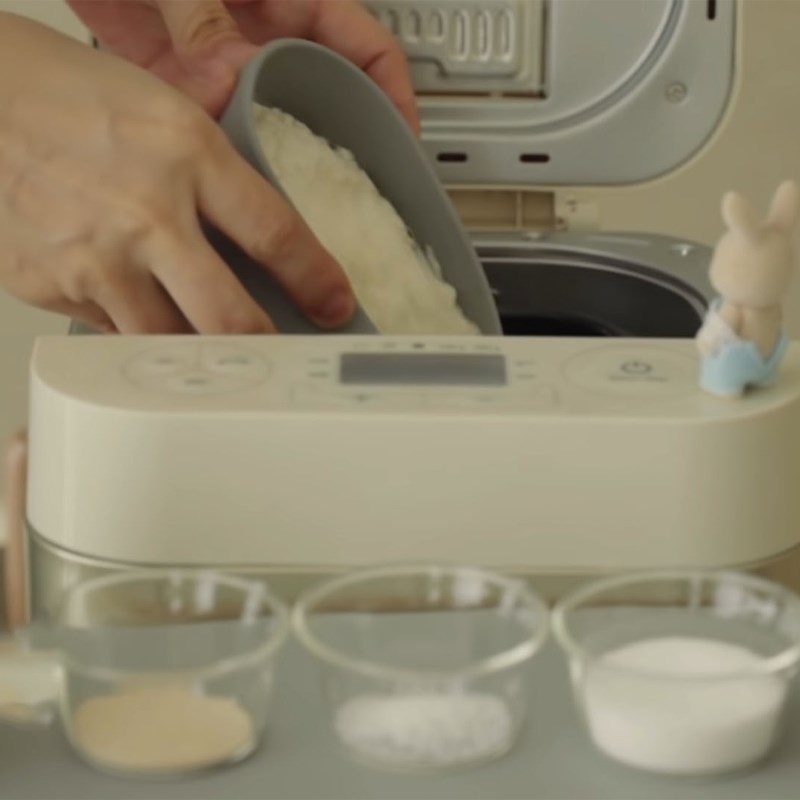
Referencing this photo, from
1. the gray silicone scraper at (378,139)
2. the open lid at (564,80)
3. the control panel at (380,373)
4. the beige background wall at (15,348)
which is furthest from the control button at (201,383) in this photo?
the beige background wall at (15,348)

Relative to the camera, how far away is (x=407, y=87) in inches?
39.5

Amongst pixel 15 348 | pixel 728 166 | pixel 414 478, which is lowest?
pixel 15 348

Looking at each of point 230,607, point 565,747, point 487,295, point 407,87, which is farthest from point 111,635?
point 407,87

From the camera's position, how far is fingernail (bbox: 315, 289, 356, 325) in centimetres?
75

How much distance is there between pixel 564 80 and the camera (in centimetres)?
104

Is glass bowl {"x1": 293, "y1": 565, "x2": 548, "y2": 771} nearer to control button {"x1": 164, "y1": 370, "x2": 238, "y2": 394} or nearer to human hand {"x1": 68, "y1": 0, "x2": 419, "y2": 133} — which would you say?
control button {"x1": 164, "y1": 370, "x2": 238, "y2": 394}

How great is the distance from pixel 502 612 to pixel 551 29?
580 mm

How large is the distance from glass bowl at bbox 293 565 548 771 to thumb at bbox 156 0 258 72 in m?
0.42

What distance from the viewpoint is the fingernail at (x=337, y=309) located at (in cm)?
75

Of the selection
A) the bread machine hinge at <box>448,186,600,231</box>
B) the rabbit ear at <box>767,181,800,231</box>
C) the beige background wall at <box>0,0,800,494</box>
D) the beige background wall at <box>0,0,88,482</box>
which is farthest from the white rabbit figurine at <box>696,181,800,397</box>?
the beige background wall at <box>0,0,88,482</box>

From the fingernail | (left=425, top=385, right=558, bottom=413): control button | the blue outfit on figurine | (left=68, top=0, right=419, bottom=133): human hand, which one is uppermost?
(left=68, top=0, right=419, bottom=133): human hand

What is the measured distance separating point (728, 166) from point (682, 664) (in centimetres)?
115

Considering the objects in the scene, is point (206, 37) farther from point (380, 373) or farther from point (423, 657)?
point (423, 657)

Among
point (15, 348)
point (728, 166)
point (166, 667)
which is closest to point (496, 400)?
point (166, 667)
